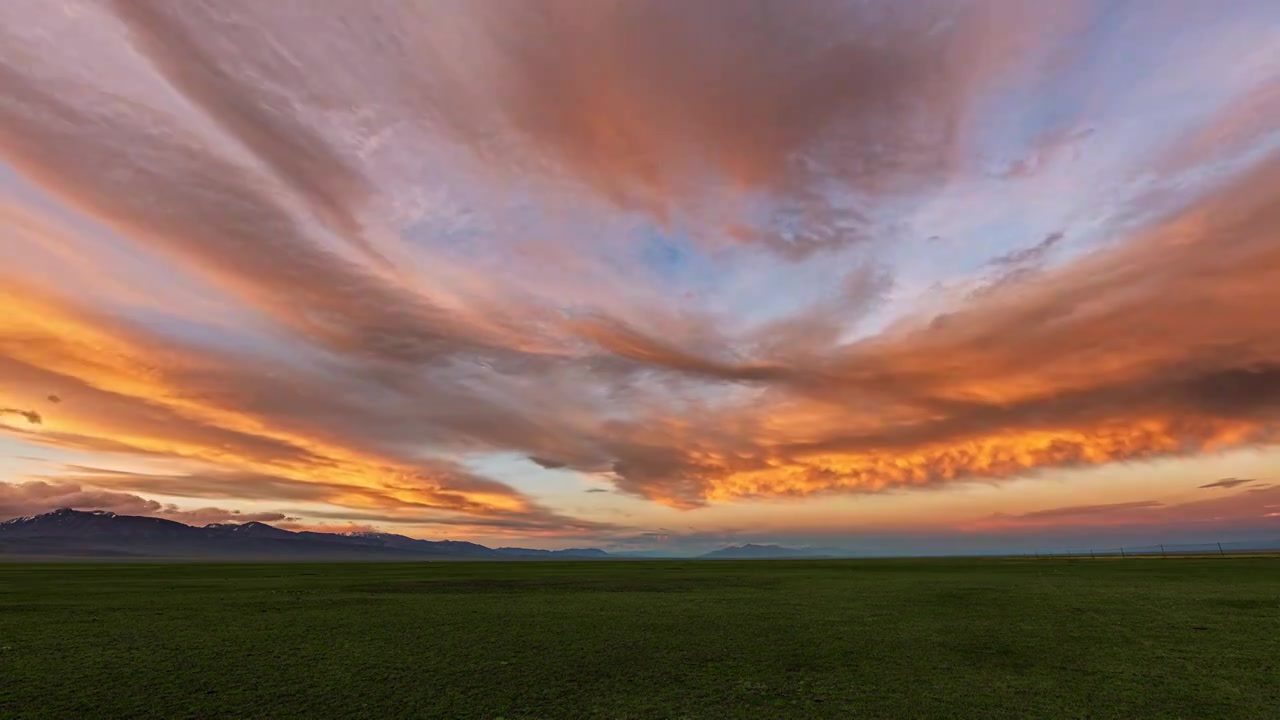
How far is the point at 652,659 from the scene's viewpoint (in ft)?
A: 62.2

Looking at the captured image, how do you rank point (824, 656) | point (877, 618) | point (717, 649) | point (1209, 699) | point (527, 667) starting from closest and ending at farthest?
point (1209, 699)
point (527, 667)
point (824, 656)
point (717, 649)
point (877, 618)

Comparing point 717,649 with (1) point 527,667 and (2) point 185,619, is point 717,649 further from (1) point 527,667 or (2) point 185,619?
(2) point 185,619

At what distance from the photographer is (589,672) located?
1734 centimetres

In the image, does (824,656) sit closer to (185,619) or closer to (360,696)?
(360,696)

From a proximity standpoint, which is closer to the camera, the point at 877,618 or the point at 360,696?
the point at 360,696

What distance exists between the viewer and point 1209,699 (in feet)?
46.1

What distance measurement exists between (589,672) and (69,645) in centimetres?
1947

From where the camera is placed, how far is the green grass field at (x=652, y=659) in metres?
14.1

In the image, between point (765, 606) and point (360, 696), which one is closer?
point (360, 696)

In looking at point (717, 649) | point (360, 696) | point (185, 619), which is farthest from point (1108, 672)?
point (185, 619)

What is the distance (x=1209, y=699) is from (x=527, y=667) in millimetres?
17670

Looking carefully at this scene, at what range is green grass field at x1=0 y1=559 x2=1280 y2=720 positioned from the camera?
14.1 m

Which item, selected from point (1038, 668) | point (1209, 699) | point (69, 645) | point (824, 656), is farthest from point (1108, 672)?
point (69, 645)

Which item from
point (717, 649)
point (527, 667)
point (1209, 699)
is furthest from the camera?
point (717, 649)
